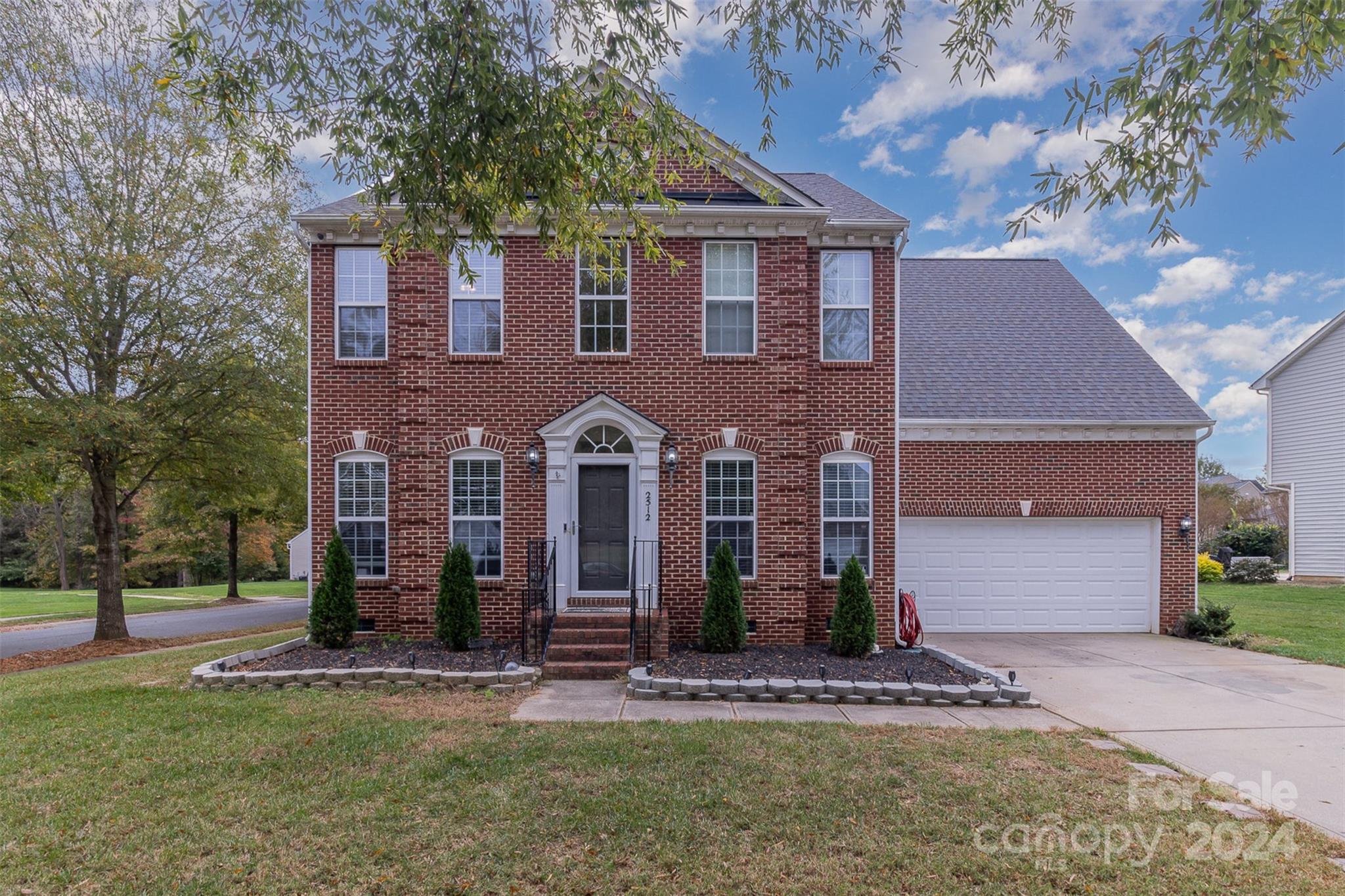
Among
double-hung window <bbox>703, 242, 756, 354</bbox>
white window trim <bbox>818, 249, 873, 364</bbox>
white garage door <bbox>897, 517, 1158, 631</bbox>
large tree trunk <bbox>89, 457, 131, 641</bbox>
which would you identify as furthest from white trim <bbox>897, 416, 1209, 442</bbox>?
large tree trunk <bbox>89, 457, 131, 641</bbox>

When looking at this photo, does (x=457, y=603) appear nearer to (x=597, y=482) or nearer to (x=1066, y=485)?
(x=597, y=482)

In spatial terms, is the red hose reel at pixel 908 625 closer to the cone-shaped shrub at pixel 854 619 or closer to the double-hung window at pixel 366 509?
the cone-shaped shrub at pixel 854 619

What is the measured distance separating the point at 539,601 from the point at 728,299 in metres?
4.92

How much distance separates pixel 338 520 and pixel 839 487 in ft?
24.3

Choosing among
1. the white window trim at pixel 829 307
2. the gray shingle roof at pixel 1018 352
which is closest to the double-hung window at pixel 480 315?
the white window trim at pixel 829 307

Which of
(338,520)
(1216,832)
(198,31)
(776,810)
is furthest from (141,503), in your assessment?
(1216,832)

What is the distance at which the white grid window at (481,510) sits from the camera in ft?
31.5

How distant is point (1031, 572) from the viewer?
38.6 ft

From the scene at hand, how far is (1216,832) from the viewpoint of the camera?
4.20 meters

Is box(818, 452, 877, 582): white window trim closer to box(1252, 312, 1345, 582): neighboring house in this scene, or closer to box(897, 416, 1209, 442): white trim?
box(897, 416, 1209, 442): white trim

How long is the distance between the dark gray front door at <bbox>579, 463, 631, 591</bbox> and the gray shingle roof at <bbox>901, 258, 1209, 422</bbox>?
5.40 m

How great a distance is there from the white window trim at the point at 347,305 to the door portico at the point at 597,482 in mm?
2872

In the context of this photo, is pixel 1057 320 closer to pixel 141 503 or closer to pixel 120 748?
pixel 120 748

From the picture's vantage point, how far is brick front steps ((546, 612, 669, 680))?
801 centimetres
